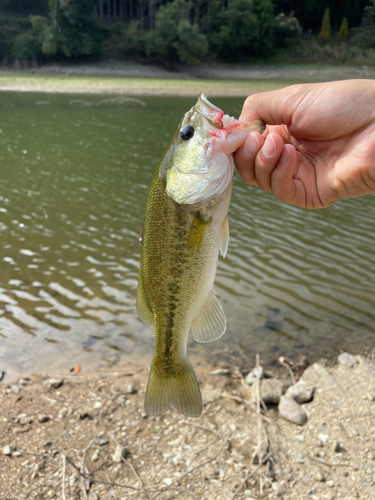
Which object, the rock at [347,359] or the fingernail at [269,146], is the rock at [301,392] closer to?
the rock at [347,359]

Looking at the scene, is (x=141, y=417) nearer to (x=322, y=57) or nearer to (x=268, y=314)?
Result: (x=268, y=314)

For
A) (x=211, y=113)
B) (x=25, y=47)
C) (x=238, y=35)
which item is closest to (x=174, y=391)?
(x=211, y=113)

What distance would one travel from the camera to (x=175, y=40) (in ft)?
165

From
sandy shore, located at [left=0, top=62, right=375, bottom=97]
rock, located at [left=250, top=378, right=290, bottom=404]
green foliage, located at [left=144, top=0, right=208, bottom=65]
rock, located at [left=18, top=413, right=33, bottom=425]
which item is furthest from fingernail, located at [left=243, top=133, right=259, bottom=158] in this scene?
green foliage, located at [left=144, top=0, right=208, bottom=65]

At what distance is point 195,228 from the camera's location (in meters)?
2.03

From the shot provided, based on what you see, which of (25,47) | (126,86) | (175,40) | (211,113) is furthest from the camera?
(175,40)

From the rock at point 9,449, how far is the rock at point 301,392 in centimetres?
289

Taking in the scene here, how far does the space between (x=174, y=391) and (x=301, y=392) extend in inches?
104

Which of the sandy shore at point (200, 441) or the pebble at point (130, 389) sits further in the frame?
the pebble at point (130, 389)

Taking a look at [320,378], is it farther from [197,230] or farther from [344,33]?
[344,33]

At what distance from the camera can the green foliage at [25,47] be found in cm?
4922

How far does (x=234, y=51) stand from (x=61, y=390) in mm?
61682

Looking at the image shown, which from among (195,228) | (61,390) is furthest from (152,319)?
(61,390)

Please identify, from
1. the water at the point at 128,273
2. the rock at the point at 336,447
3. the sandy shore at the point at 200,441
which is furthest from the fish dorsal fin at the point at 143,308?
the water at the point at 128,273
